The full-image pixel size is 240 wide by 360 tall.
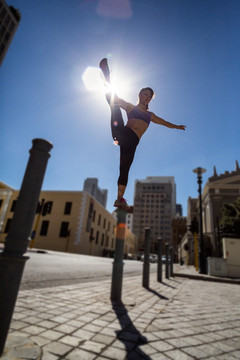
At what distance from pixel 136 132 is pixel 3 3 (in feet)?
241

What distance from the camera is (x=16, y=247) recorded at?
6.61 feet

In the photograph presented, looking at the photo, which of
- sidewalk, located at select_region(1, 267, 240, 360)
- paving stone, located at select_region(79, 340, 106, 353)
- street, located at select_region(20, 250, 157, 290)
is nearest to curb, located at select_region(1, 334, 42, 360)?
sidewalk, located at select_region(1, 267, 240, 360)

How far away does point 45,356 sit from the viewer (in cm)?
220

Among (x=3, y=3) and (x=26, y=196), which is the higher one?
(x=3, y=3)

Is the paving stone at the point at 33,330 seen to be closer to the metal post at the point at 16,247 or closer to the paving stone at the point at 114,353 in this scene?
the metal post at the point at 16,247

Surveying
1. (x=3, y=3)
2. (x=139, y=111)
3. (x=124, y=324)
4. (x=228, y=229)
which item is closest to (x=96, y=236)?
(x=228, y=229)

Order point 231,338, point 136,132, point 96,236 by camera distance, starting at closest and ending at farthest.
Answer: point 136,132
point 231,338
point 96,236

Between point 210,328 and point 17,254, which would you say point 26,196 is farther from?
point 210,328

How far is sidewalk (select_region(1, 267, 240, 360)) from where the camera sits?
237 centimetres

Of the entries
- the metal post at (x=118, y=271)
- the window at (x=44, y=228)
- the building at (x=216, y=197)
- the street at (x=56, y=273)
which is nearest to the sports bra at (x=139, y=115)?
the metal post at (x=118, y=271)

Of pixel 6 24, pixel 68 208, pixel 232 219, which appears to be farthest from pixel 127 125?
pixel 6 24

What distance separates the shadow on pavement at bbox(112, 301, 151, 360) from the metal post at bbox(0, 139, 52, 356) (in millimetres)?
1354

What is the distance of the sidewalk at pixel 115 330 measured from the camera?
7.79 feet

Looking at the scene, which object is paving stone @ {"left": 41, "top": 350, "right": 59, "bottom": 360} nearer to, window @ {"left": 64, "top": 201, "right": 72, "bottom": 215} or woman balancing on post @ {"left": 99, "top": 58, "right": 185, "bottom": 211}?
woman balancing on post @ {"left": 99, "top": 58, "right": 185, "bottom": 211}
